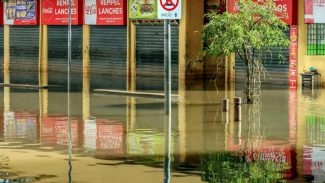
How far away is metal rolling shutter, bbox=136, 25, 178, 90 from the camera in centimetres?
3788

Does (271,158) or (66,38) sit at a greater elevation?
(66,38)

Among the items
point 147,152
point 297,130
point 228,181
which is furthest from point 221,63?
point 228,181

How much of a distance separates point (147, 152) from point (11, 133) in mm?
4263

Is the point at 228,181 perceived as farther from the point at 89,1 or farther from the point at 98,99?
the point at 89,1

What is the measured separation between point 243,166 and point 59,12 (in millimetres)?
31968

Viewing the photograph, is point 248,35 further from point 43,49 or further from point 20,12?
point 20,12

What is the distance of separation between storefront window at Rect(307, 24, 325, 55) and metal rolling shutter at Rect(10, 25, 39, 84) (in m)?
17.5

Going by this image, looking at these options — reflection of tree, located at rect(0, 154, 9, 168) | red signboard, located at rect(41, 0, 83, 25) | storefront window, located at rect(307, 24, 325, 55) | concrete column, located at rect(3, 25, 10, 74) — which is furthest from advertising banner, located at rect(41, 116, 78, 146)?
concrete column, located at rect(3, 25, 10, 74)

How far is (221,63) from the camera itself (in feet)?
120

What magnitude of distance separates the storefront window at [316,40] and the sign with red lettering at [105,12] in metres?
10.9

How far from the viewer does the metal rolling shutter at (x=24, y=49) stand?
46281 millimetres

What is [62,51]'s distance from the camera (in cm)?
4450

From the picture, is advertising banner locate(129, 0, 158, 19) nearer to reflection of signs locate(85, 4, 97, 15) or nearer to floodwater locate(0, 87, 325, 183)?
reflection of signs locate(85, 4, 97, 15)

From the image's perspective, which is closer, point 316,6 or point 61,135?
point 61,135
